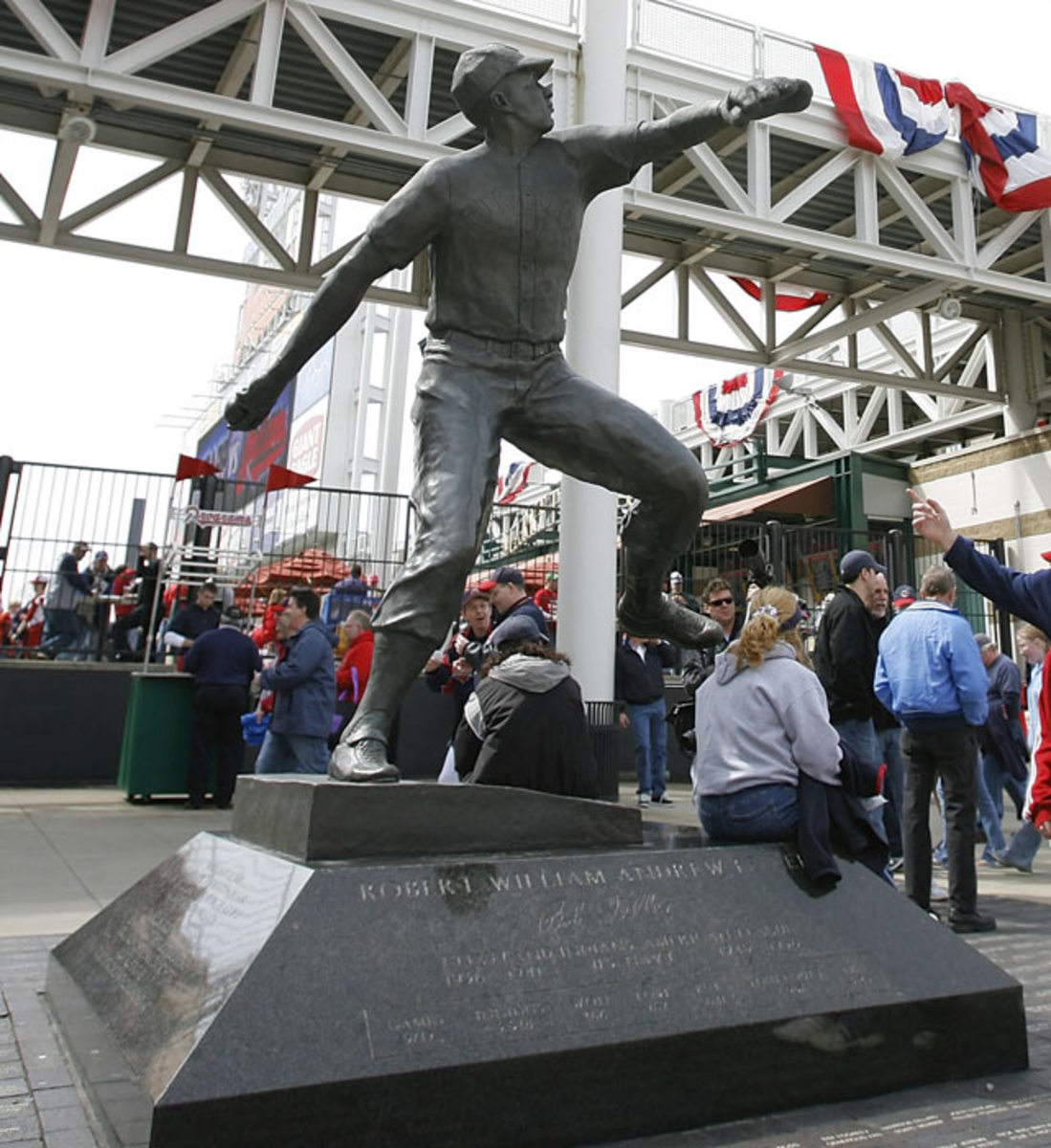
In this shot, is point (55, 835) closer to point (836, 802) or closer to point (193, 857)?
point (193, 857)

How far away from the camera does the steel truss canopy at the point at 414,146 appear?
1027 cm

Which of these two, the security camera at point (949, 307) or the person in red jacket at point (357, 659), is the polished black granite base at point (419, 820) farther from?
the security camera at point (949, 307)

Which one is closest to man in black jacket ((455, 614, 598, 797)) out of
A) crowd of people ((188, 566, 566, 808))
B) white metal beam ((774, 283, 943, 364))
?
crowd of people ((188, 566, 566, 808))

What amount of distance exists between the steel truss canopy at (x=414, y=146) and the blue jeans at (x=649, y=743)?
5.72 metres

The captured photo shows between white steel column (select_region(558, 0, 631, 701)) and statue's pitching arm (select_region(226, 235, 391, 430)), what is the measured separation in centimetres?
667

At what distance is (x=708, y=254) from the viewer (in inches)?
619

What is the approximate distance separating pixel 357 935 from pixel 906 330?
24.1 metres

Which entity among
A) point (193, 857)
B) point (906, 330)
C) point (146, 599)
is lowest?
point (193, 857)

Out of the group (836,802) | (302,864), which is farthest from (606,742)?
(302,864)

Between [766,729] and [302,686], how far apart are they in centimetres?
425

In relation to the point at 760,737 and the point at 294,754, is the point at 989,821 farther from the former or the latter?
the point at 294,754

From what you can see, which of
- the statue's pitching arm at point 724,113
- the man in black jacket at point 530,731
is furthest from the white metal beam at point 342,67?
the man in black jacket at point 530,731

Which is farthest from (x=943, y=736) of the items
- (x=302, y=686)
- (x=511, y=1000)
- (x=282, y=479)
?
(x=282, y=479)

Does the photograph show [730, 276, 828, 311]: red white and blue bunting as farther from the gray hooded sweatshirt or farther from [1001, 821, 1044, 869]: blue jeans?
the gray hooded sweatshirt
